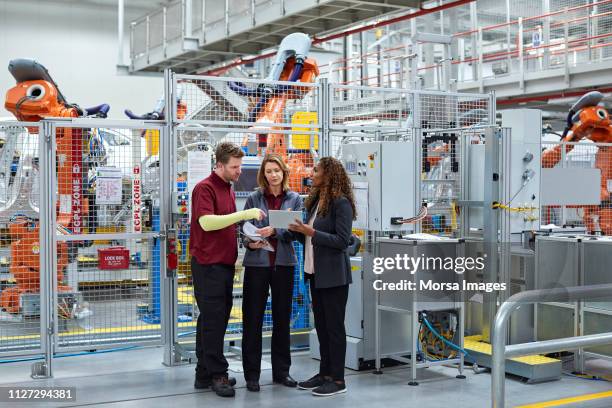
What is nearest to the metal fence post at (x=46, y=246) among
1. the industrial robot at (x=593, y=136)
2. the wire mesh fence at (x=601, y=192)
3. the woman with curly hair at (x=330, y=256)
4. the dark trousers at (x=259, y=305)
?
the dark trousers at (x=259, y=305)

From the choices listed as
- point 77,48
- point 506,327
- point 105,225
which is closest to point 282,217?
point 105,225

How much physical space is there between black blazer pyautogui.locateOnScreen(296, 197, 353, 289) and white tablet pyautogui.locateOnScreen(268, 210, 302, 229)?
0.62ft

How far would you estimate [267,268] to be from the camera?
5.53 m

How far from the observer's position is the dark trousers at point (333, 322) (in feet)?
17.6

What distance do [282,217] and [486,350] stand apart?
7.69 feet

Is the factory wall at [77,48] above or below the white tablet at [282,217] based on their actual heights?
above

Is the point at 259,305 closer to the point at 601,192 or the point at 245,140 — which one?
the point at 245,140

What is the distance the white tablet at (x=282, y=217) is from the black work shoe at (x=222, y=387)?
1.22m

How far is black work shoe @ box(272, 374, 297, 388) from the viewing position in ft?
18.8

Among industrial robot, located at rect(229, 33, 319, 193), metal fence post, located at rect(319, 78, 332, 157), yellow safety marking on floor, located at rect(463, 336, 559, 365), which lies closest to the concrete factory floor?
yellow safety marking on floor, located at rect(463, 336, 559, 365)

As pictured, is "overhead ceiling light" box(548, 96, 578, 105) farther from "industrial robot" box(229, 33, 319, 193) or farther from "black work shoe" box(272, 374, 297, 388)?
"black work shoe" box(272, 374, 297, 388)

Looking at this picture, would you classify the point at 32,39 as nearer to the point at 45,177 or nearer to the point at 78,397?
the point at 45,177

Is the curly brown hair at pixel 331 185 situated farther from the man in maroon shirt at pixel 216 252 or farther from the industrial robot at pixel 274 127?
the industrial robot at pixel 274 127

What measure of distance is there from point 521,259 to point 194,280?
304 centimetres
